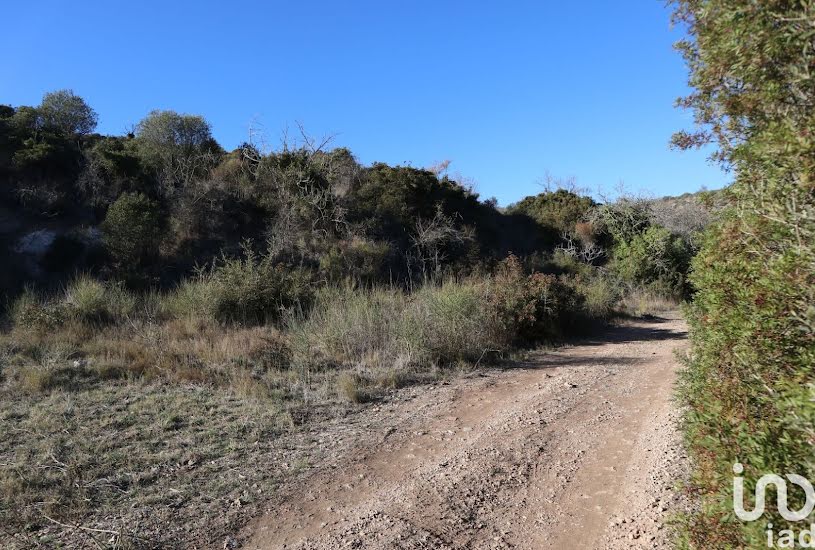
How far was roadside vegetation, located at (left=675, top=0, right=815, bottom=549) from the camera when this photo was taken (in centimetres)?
188

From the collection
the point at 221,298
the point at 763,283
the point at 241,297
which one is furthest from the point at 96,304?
the point at 763,283

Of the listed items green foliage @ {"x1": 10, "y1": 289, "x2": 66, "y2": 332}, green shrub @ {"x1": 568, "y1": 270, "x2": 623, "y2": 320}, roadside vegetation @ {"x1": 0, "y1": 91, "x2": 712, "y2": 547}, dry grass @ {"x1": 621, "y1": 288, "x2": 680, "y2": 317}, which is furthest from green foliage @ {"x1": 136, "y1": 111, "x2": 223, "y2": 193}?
dry grass @ {"x1": 621, "y1": 288, "x2": 680, "y2": 317}

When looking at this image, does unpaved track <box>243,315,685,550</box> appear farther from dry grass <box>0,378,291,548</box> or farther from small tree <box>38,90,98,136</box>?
small tree <box>38,90,98,136</box>

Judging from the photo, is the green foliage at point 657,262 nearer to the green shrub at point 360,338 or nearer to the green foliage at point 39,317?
the green shrub at point 360,338

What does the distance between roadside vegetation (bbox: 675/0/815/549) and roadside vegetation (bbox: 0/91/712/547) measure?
A: 213 cm

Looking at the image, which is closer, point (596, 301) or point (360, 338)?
point (360, 338)

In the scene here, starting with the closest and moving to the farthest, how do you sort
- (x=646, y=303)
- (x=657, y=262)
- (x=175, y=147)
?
(x=646, y=303)
(x=175, y=147)
(x=657, y=262)

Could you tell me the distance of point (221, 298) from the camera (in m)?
11.4

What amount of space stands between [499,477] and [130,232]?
544 inches

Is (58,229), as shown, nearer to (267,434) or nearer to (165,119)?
(165,119)

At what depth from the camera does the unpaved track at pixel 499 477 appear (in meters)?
3.53

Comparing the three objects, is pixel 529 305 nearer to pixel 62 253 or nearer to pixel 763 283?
pixel 763 283

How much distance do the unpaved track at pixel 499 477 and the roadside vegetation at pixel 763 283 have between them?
3.77ft

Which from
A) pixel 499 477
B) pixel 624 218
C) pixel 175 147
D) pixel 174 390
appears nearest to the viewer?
pixel 499 477
